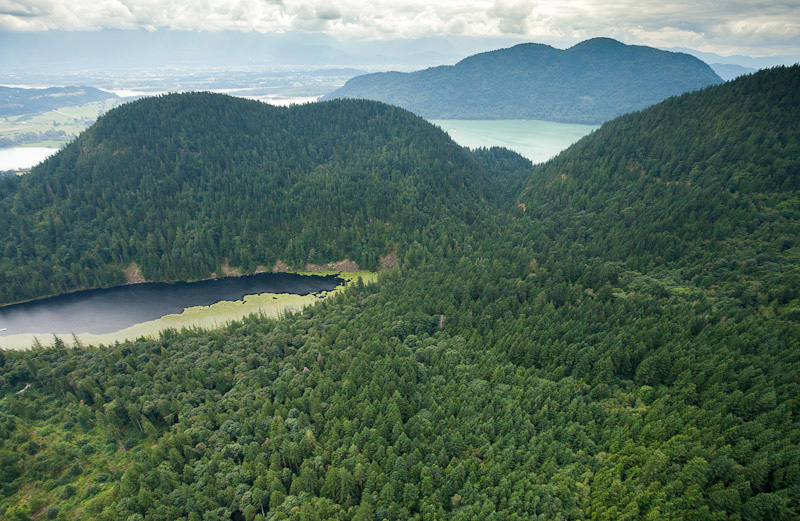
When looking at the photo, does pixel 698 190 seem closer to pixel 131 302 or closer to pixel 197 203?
pixel 197 203

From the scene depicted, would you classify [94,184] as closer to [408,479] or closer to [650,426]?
[408,479]

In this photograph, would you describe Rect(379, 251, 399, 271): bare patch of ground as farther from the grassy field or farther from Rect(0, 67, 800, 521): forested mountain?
Rect(0, 67, 800, 521): forested mountain

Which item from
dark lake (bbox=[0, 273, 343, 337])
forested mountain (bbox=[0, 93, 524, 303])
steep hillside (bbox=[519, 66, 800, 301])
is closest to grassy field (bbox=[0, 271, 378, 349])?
dark lake (bbox=[0, 273, 343, 337])

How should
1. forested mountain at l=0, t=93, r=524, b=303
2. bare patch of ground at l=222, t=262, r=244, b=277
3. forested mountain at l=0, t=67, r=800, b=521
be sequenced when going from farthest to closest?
1. bare patch of ground at l=222, t=262, r=244, b=277
2. forested mountain at l=0, t=93, r=524, b=303
3. forested mountain at l=0, t=67, r=800, b=521

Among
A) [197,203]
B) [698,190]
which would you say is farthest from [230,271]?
[698,190]

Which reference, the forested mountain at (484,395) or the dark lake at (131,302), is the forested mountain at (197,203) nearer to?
the dark lake at (131,302)

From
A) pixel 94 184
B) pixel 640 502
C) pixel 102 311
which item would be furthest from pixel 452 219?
pixel 94 184
